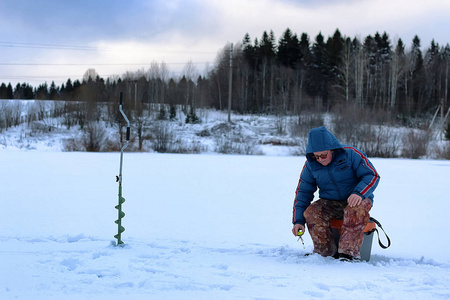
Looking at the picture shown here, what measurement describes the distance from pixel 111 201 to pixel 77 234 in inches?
102

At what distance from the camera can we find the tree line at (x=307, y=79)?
42.0m

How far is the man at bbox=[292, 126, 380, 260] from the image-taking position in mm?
3348

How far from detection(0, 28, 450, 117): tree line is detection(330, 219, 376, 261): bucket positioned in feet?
123

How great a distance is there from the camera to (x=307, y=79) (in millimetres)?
46156

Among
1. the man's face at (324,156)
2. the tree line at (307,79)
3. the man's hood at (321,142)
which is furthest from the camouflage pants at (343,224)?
the tree line at (307,79)

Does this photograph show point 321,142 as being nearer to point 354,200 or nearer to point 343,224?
point 354,200

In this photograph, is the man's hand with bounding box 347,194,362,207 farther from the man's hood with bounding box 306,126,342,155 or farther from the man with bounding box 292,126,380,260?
the man's hood with bounding box 306,126,342,155

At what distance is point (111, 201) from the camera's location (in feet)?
23.1

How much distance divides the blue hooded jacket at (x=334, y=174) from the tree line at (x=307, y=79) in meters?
37.4

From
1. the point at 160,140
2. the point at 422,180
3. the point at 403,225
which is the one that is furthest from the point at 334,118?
the point at 403,225

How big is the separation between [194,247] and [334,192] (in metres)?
1.59

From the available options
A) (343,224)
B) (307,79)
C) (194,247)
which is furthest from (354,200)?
(307,79)

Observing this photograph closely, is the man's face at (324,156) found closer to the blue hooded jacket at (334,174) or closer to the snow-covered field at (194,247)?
the blue hooded jacket at (334,174)

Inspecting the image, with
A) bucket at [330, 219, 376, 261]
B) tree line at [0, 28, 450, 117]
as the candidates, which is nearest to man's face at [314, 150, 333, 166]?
bucket at [330, 219, 376, 261]
